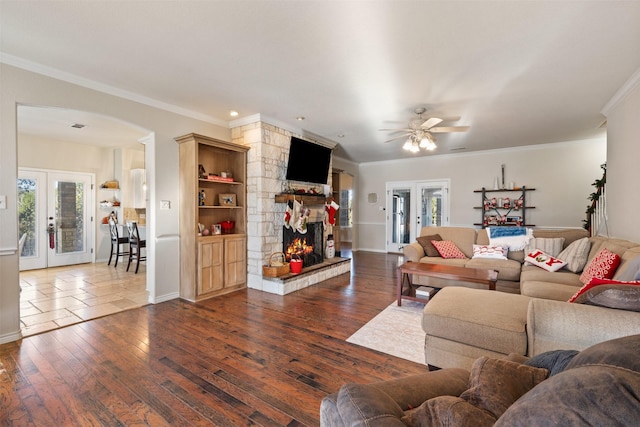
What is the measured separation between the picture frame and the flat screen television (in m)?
0.96

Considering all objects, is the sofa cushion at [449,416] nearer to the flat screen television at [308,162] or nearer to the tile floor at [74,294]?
the tile floor at [74,294]

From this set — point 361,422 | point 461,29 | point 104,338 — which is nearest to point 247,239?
point 104,338

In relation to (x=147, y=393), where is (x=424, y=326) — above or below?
above

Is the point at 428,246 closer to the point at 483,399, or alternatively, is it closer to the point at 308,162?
the point at 308,162

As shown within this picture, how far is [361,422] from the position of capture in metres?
0.73

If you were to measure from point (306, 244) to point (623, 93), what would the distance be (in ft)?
15.0

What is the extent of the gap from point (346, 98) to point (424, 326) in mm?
2788

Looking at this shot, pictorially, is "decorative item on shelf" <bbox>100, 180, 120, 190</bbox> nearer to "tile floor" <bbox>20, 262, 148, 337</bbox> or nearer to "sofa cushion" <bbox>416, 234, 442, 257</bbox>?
"tile floor" <bbox>20, 262, 148, 337</bbox>

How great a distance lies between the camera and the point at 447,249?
457 cm

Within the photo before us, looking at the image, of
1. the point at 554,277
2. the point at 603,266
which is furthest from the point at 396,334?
the point at 603,266

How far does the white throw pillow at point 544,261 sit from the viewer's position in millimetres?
3523

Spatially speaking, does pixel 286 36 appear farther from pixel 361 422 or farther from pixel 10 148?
pixel 10 148

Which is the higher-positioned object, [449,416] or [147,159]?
[147,159]

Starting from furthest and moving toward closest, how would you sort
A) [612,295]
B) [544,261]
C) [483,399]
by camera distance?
[544,261]
[612,295]
[483,399]
